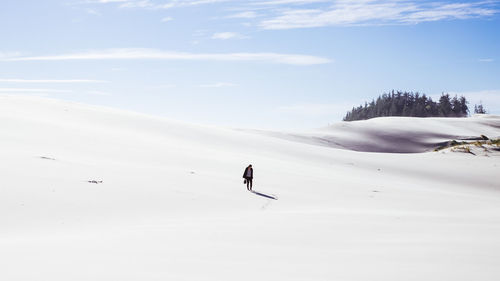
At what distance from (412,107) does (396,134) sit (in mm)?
52342

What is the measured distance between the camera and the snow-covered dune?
174ft

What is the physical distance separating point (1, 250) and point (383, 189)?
14610mm

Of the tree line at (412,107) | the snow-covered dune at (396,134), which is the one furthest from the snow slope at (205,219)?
the tree line at (412,107)

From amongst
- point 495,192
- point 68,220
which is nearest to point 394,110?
point 495,192

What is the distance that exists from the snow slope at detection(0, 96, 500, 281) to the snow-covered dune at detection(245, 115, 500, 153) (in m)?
28.3

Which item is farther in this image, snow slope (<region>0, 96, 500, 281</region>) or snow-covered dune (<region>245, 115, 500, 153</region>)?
snow-covered dune (<region>245, 115, 500, 153</region>)

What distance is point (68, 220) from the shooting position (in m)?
8.73

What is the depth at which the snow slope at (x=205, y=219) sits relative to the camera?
5.02 metres

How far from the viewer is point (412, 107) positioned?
11075 centimetres

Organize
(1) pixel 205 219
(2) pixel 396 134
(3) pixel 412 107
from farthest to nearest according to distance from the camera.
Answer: (3) pixel 412 107, (2) pixel 396 134, (1) pixel 205 219

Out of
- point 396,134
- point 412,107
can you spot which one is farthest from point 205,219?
point 412,107

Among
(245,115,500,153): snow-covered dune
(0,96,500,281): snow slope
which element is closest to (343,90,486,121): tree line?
(245,115,500,153): snow-covered dune

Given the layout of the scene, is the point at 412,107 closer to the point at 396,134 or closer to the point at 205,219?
the point at 396,134

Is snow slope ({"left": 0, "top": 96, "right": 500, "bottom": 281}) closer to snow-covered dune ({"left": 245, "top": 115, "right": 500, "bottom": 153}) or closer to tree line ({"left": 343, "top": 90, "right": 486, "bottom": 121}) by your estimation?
snow-covered dune ({"left": 245, "top": 115, "right": 500, "bottom": 153})
